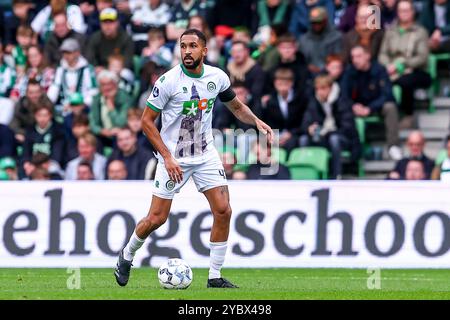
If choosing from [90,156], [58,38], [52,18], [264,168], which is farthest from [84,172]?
[52,18]

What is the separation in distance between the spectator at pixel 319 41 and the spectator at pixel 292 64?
533 mm

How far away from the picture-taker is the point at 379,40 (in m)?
22.5

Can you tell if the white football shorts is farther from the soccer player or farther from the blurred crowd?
the blurred crowd

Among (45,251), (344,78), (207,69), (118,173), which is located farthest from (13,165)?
(207,69)

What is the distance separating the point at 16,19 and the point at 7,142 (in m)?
3.46

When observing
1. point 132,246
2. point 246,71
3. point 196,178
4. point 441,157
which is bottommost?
point 132,246

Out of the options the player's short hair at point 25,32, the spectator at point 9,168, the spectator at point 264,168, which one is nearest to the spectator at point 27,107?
the spectator at point 9,168

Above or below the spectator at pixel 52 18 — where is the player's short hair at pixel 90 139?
below

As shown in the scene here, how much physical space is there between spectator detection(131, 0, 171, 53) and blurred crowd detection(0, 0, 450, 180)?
2cm

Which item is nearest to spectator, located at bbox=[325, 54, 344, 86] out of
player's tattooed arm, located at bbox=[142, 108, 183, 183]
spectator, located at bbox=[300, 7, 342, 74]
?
spectator, located at bbox=[300, 7, 342, 74]

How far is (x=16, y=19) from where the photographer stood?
83.4 ft

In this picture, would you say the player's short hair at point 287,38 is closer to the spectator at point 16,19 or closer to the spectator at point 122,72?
the spectator at point 122,72

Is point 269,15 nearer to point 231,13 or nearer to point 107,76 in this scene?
point 231,13

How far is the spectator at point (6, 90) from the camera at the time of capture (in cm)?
2344
